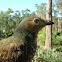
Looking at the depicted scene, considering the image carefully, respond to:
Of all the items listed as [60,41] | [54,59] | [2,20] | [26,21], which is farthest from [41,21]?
[2,20]

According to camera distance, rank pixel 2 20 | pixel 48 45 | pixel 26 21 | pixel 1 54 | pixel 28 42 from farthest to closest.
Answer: pixel 2 20 → pixel 48 45 → pixel 26 21 → pixel 28 42 → pixel 1 54

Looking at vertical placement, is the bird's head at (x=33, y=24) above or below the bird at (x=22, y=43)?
above

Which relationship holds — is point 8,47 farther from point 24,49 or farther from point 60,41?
point 60,41

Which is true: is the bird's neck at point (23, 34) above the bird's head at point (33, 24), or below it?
below

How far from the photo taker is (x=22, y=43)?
177cm

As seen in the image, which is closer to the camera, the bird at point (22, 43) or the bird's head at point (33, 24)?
the bird at point (22, 43)

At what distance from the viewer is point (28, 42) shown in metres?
1.83

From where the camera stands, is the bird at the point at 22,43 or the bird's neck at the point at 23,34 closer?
the bird at the point at 22,43

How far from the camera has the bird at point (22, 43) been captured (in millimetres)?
1710

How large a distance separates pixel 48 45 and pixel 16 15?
168 feet

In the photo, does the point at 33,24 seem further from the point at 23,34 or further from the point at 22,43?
the point at 22,43

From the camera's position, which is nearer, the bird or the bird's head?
the bird

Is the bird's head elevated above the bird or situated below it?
above

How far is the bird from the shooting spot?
171 centimetres
